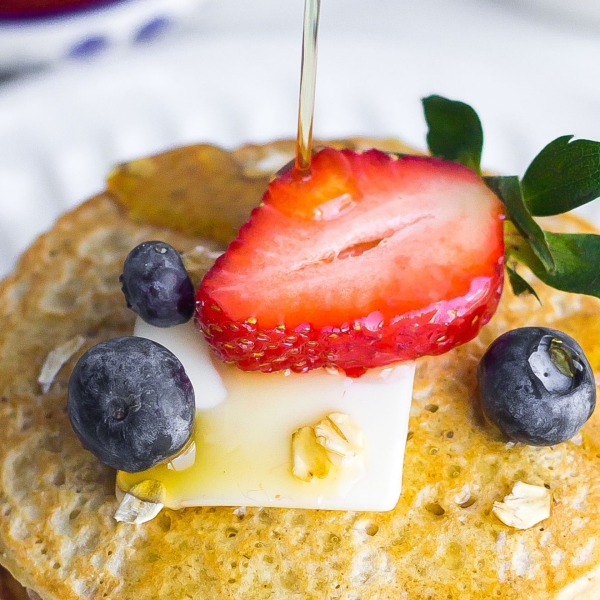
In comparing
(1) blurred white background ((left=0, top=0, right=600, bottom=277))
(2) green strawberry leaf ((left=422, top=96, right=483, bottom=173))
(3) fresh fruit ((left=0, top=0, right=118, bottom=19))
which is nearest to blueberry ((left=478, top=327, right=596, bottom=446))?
(2) green strawberry leaf ((left=422, top=96, right=483, bottom=173))

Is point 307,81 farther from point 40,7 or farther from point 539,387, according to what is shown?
point 40,7

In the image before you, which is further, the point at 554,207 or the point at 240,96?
the point at 240,96

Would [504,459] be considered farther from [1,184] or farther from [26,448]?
[1,184]

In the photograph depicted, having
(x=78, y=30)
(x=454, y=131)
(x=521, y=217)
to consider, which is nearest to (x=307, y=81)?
(x=454, y=131)

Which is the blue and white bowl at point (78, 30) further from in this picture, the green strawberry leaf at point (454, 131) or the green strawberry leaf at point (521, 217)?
the green strawberry leaf at point (521, 217)

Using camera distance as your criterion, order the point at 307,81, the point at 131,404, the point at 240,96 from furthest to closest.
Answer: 1. the point at 240,96
2. the point at 307,81
3. the point at 131,404

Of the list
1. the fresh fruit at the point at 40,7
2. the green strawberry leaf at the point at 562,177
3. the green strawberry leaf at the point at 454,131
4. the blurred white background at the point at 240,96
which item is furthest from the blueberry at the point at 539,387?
the fresh fruit at the point at 40,7
